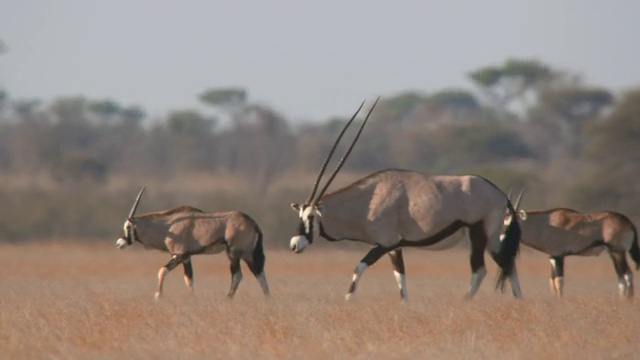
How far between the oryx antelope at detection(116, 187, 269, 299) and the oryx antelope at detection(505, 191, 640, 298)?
8.60 ft

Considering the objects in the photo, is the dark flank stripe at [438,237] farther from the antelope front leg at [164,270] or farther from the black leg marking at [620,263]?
the antelope front leg at [164,270]

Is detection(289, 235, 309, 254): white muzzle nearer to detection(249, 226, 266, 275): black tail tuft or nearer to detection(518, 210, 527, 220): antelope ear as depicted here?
detection(249, 226, 266, 275): black tail tuft

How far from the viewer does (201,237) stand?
15.0 metres

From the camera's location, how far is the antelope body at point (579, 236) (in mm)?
14648

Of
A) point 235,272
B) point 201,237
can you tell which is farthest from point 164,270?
point 235,272

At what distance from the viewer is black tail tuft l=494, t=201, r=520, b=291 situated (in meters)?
13.8

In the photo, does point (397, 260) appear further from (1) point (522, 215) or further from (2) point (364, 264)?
(1) point (522, 215)

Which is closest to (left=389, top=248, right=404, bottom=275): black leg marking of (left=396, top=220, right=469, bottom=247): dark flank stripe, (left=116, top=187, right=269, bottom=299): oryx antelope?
(left=396, top=220, right=469, bottom=247): dark flank stripe

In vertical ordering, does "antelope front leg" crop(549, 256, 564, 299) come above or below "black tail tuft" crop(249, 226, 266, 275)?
below

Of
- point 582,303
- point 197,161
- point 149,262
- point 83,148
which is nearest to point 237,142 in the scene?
point 197,161

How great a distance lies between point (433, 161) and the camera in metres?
48.9

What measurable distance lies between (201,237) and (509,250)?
3.05 metres

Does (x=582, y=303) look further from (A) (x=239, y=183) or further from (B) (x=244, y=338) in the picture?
(A) (x=239, y=183)

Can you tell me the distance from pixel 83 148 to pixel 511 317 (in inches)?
1685
